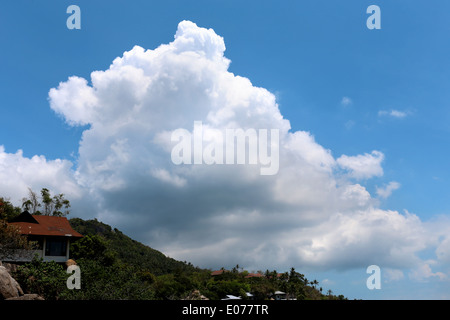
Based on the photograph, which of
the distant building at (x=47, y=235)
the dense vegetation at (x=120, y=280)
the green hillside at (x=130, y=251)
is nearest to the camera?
the dense vegetation at (x=120, y=280)

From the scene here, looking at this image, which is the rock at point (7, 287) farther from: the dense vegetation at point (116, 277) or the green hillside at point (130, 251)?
the green hillside at point (130, 251)

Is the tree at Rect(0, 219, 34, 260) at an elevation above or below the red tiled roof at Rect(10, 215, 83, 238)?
below

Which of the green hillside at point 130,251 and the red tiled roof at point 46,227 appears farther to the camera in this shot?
the green hillside at point 130,251

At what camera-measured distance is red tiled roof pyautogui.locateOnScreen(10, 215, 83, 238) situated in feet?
129

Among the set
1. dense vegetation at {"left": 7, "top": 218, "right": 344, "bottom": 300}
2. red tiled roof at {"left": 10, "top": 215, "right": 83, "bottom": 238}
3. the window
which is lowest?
dense vegetation at {"left": 7, "top": 218, "right": 344, "bottom": 300}

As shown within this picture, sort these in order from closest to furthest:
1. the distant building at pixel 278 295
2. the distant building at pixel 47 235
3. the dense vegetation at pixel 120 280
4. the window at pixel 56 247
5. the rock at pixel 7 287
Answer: the rock at pixel 7 287 → the dense vegetation at pixel 120 280 → the distant building at pixel 47 235 → the window at pixel 56 247 → the distant building at pixel 278 295

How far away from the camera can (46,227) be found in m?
41.2

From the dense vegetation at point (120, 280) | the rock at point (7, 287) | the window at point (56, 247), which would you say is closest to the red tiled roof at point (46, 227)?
the window at point (56, 247)

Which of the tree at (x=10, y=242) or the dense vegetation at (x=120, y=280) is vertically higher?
the tree at (x=10, y=242)

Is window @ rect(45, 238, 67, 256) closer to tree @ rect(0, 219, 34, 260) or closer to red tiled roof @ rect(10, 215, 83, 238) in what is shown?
red tiled roof @ rect(10, 215, 83, 238)

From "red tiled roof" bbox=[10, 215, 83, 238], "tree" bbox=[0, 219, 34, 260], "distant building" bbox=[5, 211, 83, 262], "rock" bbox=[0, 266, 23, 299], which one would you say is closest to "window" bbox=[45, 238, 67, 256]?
"distant building" bbox=[5, 211, 83, 262]

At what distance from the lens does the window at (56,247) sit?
4019 cm
